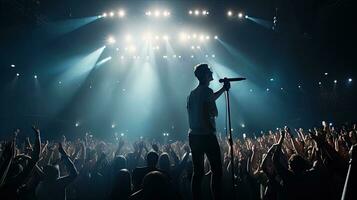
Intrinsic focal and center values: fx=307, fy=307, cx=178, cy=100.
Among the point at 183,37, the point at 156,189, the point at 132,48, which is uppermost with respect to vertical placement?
the point at 183,37

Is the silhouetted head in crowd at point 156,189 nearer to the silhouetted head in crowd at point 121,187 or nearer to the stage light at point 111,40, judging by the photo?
the silhouetted head in crowd at point 121,187

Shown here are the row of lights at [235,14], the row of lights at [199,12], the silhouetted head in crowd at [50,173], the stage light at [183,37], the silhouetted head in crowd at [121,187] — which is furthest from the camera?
the stage light at [183,37]

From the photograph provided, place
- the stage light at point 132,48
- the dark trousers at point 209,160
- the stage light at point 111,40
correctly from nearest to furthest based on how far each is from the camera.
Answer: the dark trousers at point 209,160 < the stage light at point 111,40 < the stage light at point 132,48

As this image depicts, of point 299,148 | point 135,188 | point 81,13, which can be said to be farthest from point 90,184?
point 81,13

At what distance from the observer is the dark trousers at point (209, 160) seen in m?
3.83

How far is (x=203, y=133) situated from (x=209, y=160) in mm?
355

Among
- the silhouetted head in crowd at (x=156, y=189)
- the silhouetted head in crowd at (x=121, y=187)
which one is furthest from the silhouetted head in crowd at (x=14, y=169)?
the silhouetted head in crowd at (x=156, y=189)

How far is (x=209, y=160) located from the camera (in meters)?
3.95

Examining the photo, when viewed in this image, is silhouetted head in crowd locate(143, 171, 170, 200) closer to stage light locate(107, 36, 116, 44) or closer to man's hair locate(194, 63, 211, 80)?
man's hair locate(194, 63, 211, 80)

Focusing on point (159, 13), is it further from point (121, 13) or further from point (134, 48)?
point (134, 48)

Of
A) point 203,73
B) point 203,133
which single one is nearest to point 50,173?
point 203,133

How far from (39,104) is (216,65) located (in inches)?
461

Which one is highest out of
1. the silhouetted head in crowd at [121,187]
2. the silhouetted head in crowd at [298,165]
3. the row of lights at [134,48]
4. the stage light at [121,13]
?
the stage light at [121,13]

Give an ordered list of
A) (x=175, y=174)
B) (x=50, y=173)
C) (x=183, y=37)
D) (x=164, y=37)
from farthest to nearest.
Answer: (x=164, y=37), (x=183, y=37), (x=175, y=174), (x=50, y=173)
